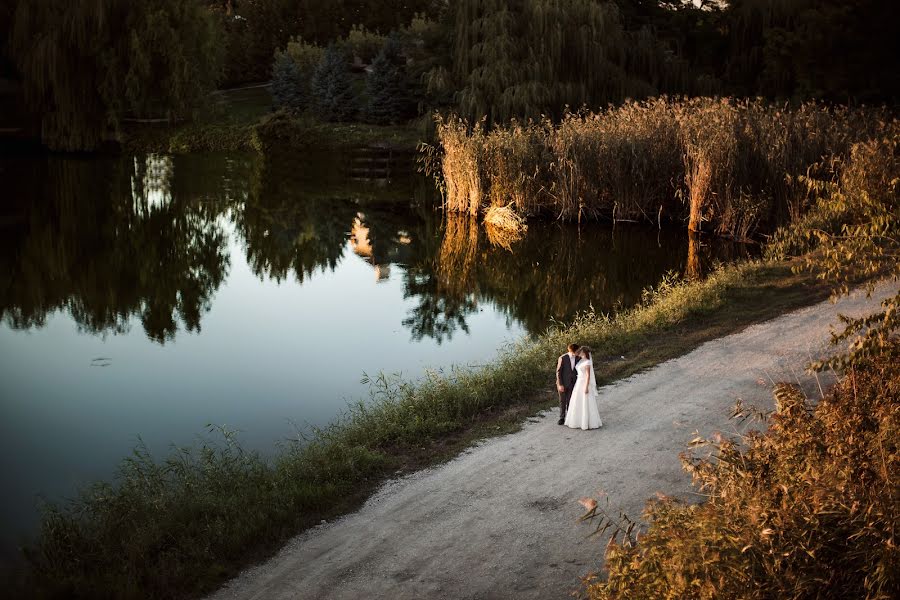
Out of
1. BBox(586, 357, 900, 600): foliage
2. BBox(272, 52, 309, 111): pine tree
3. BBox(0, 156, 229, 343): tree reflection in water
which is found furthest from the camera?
BBox(272, 52, 309, 111): pine tree

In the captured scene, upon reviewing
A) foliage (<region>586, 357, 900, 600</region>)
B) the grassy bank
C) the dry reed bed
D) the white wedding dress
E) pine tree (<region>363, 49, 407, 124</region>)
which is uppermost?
pine tree (<region>363, 49, 407, 124</region>)

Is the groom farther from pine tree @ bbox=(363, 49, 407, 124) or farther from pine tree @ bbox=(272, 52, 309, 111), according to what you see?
pine tree @ bbox=(272, 52, 309, 111)

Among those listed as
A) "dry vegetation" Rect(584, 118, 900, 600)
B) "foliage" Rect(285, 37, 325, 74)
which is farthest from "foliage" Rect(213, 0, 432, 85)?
"dry vegetation" Rect(584, 118, 900, 600)

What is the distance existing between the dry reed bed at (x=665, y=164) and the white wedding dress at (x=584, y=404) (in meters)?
13.6

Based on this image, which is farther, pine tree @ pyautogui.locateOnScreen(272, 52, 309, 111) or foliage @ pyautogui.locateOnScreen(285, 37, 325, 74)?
foliage @ pyautogui.locateOnScreen(285, 37, 325, 74)

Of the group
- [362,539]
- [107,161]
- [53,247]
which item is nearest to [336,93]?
[107,161]

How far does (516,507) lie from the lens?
8125mm

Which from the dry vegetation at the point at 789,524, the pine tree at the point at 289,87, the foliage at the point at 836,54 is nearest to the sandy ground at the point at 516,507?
the dry vegetation at the point at 789,524

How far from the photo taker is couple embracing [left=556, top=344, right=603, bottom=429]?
9.90 meters

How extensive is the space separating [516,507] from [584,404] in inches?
81.9

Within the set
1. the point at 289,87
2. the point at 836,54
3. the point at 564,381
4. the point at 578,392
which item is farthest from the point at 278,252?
the point at 289,87

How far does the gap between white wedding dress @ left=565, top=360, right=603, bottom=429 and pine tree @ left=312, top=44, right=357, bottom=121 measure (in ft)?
146

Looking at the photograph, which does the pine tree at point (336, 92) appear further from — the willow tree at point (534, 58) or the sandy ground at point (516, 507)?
the sandy ground at point (516, 507)

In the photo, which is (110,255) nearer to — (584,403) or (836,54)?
(584,403)
